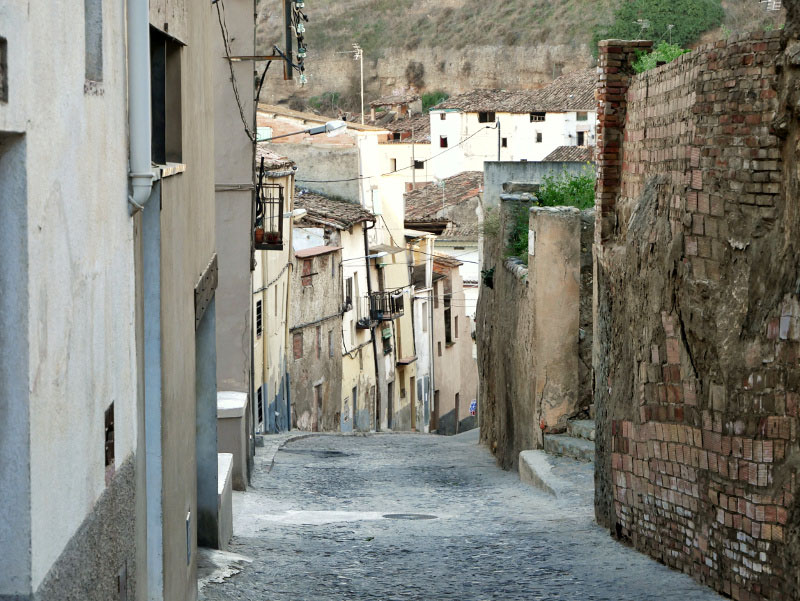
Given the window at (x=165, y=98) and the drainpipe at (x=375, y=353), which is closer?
the window at (x=165, y=98)

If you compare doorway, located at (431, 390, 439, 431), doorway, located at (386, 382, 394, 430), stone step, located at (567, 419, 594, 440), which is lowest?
doorway, located at (431, 390, 439, 431)

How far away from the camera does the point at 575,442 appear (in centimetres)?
1434

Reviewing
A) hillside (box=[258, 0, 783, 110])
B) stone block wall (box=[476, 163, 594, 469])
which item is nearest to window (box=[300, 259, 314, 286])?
stone block wall (box=[476, 163, 594, 469])

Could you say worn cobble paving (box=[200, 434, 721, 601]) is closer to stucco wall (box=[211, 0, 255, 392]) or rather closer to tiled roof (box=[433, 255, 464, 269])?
stucco wall (box=[211, 0, 255, 392])

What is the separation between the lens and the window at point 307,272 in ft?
98.1

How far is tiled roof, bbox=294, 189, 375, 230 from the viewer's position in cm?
3194

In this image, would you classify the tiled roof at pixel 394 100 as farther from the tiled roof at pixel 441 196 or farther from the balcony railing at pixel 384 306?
the balcony railing at pixel 384 306

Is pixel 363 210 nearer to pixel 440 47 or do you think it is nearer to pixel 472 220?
pixel 472 220

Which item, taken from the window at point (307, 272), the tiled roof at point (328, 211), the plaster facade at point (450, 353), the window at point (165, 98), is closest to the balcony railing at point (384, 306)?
the tiled roof at point (328, 211)

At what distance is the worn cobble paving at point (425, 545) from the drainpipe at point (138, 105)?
12.1 feet

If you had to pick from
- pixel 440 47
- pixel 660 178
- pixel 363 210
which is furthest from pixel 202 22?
pixel 440 47

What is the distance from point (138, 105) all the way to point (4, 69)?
1.88 metres

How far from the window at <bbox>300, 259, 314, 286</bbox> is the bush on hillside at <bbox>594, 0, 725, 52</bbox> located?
38.9 metres

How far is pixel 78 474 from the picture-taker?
3258mm
